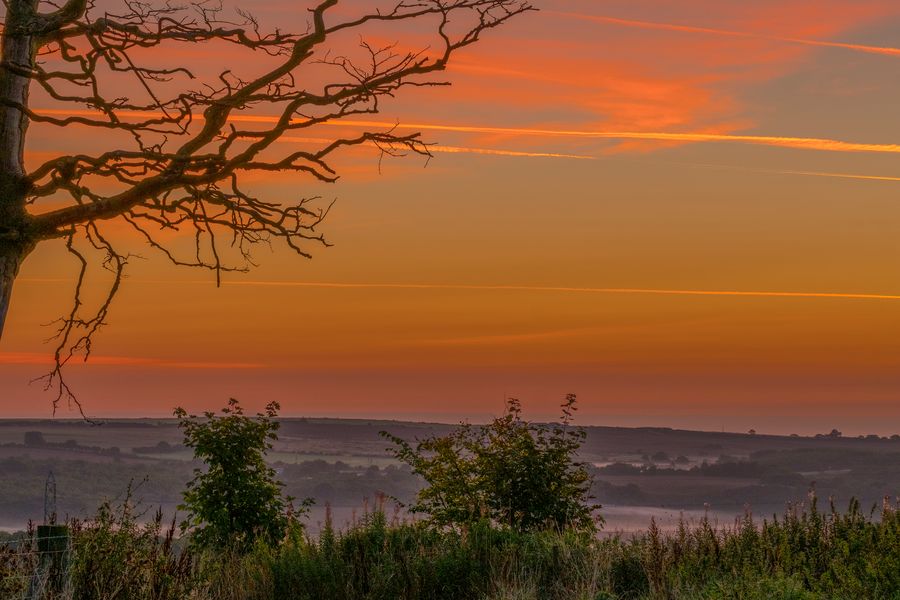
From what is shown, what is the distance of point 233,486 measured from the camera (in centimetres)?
1945

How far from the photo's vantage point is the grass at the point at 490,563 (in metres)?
12.5

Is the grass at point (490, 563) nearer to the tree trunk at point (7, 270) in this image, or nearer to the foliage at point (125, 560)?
the foliage at point (125, 560)

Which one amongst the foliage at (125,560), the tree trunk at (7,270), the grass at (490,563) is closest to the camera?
the foliage at (125,560)

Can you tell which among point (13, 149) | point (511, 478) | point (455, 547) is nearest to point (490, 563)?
point (455, 547)

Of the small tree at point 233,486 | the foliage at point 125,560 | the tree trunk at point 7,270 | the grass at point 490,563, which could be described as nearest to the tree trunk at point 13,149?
the tree trunk at point 7,270

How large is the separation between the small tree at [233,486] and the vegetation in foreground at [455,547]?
2 centimetres

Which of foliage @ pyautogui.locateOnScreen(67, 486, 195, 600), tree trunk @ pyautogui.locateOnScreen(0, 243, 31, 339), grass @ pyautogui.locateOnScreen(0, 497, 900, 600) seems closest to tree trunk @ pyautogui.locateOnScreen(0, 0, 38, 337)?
tree trunk @ pyautogui.locateOnScreen(0, 243, 31, 339)

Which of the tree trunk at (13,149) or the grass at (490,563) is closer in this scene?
the grass at (490,563)

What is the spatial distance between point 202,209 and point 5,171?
254 centimetres

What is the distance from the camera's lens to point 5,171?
13.2 m

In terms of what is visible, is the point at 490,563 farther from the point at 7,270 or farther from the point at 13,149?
the point at 13,149

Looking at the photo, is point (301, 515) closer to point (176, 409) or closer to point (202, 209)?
point (176, 409)

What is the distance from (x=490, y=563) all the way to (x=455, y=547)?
887 mm

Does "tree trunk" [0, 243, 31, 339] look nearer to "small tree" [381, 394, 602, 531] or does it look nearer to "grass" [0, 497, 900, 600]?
"grass" [0, 497, 900, 600]
